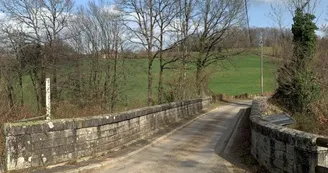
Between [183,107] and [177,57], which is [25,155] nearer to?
[183,107]

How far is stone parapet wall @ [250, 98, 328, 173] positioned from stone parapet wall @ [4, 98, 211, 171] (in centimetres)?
421

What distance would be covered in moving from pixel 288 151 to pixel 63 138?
508 centimetres

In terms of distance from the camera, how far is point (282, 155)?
8.02 metres

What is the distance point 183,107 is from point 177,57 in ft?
43.6

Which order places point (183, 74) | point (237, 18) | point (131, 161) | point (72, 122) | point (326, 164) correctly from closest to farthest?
1. point (326, 164)
2. point (72, 122)
3. point (131, 161)
4. point (183, 74)
5. point (237, 18)

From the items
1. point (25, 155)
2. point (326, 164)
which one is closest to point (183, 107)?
point (25, 155)

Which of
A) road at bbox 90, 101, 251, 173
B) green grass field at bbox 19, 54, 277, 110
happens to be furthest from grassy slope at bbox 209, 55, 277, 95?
road at bbox 90, 101, 251, 173

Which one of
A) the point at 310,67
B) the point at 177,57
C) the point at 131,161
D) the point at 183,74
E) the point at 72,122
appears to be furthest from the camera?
the point at 177,57

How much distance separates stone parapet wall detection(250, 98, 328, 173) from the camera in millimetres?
6693

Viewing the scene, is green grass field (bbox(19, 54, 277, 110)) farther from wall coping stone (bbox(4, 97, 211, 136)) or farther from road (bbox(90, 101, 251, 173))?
wall coping stone (bbox(4, 97, 211, 136))

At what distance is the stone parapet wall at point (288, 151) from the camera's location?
6693mm

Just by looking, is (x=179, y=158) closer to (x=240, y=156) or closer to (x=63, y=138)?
(x=240, y=156)

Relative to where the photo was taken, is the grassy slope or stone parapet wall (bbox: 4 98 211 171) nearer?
stone parapet wall (bbox: 4 98 211 171)

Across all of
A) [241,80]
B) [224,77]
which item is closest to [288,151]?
[241,80]
